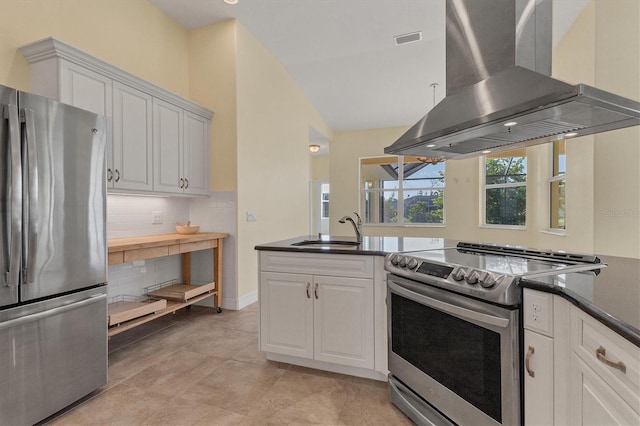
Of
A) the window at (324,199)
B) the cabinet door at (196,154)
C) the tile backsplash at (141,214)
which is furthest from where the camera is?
the window at (324,199)

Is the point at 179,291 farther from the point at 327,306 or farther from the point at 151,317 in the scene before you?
the point at 327,306

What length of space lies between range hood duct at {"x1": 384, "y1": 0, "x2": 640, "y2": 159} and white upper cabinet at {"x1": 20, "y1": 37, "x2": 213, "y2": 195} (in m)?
2.47

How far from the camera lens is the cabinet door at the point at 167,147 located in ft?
11.1

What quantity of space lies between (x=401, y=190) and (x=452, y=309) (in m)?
6.74

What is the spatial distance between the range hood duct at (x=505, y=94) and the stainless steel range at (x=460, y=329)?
68cm

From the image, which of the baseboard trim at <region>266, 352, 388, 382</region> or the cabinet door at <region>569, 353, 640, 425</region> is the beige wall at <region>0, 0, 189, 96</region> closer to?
the baseboard trim at <region>266, 352, 388, 382</region>

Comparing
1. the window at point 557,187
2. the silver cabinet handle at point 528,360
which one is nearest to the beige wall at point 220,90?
the silver cabinet handle at point 528,360

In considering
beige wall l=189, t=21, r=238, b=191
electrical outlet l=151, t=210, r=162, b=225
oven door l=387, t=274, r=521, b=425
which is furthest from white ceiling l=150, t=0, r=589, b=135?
oven door l=387, t=274, r=521, b=425

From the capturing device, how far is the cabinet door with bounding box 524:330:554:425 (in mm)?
1207

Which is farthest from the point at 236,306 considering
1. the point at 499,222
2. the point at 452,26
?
the point at 499,222

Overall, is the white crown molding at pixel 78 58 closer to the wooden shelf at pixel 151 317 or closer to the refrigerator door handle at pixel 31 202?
the refrigerator door handle at pixel 31 202

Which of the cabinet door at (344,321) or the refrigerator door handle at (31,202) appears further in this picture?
the cabinet door at (344,321)

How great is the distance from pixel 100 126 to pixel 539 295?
2604 millimetres

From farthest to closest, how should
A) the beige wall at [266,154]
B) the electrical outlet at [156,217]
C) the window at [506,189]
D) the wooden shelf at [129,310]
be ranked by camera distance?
the window at [506,189] → the beige wall at [266,154] → the electrical outlet at [156,217] → the wooden shelf at [129,310]
